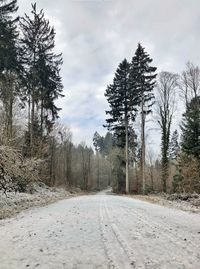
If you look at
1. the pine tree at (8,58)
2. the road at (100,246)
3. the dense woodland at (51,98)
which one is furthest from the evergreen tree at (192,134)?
the road at (100,246)

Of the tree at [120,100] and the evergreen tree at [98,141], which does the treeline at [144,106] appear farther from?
the evergreen tree at [98,141]

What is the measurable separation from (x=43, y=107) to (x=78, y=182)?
38.7m

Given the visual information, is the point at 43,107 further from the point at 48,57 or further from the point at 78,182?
the point at 78,182

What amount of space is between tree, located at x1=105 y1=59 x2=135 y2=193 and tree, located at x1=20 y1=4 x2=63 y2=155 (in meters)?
6.34

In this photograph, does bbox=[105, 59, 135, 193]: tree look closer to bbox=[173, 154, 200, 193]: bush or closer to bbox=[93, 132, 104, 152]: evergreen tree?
bbox=[173, 154, 200, 193]: bush

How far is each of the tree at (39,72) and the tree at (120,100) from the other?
20.8ft

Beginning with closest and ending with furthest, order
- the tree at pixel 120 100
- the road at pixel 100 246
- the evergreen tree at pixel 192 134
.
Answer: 1. the road at pixel 100 246
2. the evergreen tree at pixel 192 134
3. the tree at pixel 120 100

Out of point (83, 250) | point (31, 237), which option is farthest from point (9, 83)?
point (83, 250)

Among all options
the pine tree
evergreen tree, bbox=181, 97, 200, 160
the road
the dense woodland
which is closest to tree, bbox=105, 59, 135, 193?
the dense woodland

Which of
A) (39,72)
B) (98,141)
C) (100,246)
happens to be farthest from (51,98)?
(98,141)

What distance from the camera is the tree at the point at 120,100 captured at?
124 ft

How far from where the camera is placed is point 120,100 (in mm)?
38281

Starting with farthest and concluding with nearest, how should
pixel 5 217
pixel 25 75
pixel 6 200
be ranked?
1. pixel 25 75
2. pixel 6 200
3. pixel 5 217

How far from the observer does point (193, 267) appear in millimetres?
4867
